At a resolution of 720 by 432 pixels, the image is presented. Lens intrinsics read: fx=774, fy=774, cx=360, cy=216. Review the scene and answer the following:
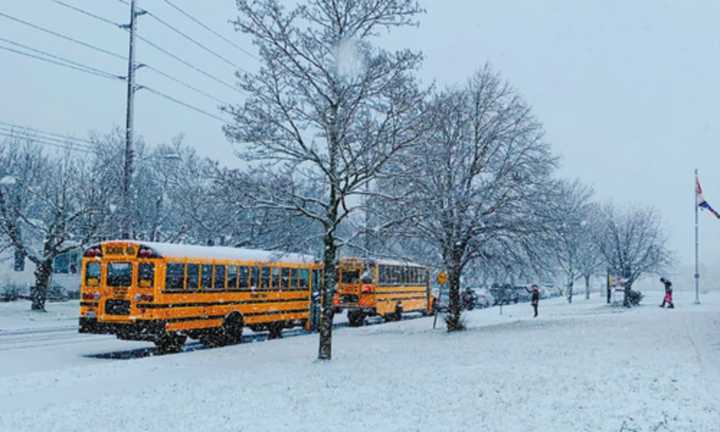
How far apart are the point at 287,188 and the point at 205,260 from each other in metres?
5.49

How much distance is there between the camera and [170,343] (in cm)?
2009

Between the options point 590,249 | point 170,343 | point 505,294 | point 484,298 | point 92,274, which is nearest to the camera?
point 92,274

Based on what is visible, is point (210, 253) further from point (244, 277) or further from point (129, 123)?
point (129, 123)

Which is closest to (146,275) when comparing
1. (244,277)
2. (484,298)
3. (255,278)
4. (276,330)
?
(244,277)

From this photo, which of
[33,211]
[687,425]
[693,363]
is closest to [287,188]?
[693,363]

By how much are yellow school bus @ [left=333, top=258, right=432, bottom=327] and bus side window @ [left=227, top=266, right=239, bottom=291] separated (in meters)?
7.34

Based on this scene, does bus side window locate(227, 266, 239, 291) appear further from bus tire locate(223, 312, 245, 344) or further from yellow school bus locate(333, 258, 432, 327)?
yellow school bus locate(333, 258, 432, 327)

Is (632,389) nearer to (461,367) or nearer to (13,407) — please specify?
(461,367)

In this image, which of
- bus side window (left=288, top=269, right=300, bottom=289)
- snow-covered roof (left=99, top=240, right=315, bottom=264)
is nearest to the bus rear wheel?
bus side window (left=288, top=269, right=300, bottom=289)

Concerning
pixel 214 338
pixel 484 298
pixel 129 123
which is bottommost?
pixel 214 338

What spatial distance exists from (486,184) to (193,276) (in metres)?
10.5

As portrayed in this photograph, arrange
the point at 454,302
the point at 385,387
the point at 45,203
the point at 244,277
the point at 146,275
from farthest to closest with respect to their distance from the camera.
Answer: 1. the point at 45,203
2. the point at 454,302
3. the point at 244,277
4. the point at 146,275
5. the point at 385,387

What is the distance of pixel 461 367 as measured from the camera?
14.6m

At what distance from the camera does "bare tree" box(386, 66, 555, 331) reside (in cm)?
2509
